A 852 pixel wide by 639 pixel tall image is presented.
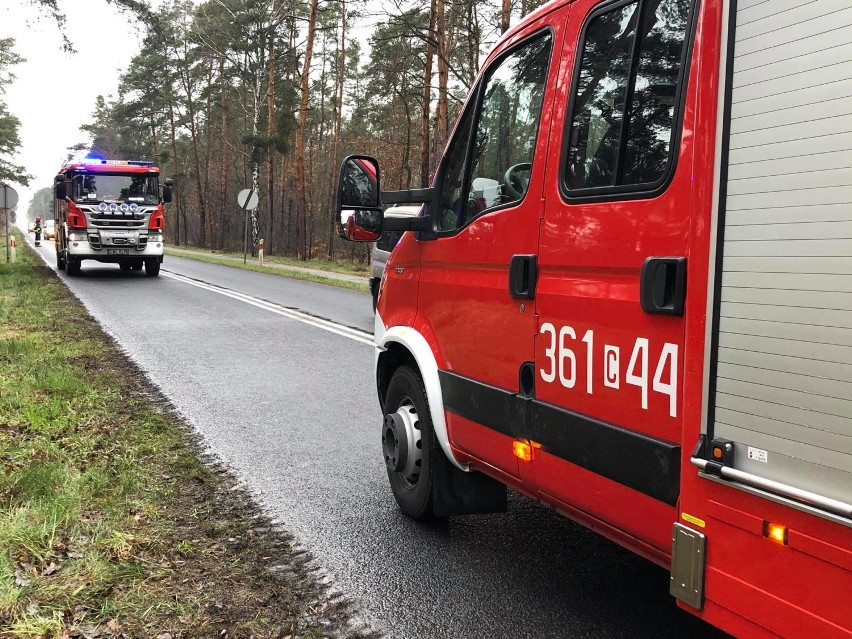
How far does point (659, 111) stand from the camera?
7.54ft

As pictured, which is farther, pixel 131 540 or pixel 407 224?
pixel 407 224

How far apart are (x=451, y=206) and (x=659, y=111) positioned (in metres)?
1.37

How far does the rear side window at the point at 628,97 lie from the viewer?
7.36 ft

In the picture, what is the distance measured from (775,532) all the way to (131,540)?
114 inches

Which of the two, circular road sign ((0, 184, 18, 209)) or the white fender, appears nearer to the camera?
the white fender

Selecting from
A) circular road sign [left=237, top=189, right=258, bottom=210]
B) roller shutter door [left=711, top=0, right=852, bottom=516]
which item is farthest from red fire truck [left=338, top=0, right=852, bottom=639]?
circular road sign [left=237, top=189, right=258, bottom=210]

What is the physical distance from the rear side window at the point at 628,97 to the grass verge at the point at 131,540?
1.97m

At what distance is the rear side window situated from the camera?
7.36 ft

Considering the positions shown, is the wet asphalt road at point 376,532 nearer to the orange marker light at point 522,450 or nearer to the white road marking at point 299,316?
the orange marker light at point 522,450

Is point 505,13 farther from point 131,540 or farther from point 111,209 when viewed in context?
point 131,540

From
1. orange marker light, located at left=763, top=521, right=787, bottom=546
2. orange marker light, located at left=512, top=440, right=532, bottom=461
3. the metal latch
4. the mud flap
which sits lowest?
the mud flap

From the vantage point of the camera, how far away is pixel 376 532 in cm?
382

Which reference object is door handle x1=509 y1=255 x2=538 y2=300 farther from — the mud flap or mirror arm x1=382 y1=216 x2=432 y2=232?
the mud flap

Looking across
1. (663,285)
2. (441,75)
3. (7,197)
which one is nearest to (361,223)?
(663,285)
